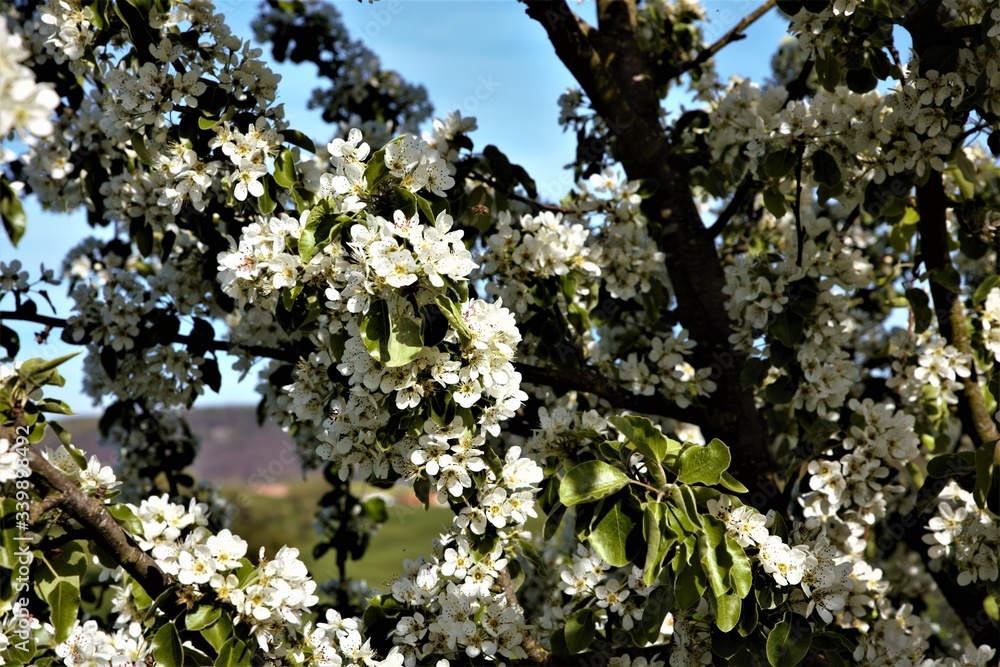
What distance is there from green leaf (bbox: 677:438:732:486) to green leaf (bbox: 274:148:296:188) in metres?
1.34

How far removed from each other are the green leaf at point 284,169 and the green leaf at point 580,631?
146 centimetres

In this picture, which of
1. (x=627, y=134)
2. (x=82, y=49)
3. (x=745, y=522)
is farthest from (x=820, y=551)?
(x=82, y=49)

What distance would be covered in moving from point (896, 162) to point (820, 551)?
1.26m

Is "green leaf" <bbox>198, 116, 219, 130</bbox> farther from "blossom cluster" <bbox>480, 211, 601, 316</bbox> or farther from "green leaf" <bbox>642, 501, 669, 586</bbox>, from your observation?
"green leaf" <bbox>642, 501, 669, 586</bbox>

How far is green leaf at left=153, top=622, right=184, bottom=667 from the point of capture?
1936 mm

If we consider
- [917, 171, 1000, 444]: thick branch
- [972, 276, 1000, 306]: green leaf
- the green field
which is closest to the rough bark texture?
[917, 171, 1000, 444]: thick branch

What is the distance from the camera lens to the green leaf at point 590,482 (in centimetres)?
189

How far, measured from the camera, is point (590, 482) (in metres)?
1.92

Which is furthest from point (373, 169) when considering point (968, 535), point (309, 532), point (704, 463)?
point (309, 532)

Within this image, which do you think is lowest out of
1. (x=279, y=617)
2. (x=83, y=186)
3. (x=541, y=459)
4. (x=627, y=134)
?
(x=279, y=617)

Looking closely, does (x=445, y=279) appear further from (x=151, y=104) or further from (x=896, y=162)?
(x=896, y=162)

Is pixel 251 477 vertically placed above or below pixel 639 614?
above

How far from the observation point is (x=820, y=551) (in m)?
2.24

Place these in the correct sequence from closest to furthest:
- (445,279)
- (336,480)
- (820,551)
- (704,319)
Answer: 1. (445,279)
2. (820,551)
3. (704,319)
4. (336,480)
